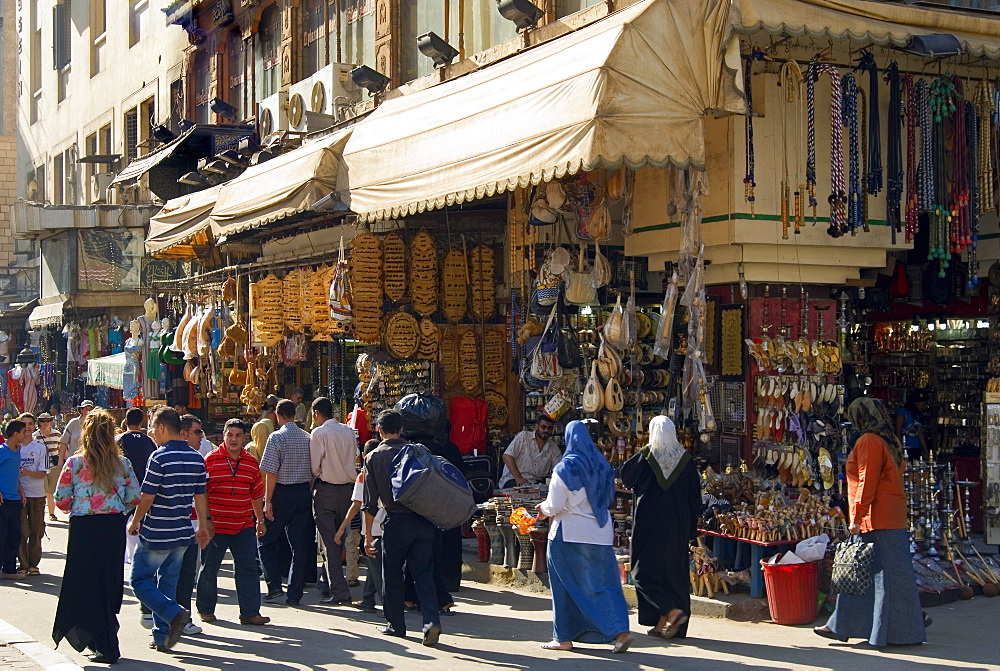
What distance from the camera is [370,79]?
51.8ft

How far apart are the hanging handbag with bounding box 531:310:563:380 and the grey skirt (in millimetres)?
4329

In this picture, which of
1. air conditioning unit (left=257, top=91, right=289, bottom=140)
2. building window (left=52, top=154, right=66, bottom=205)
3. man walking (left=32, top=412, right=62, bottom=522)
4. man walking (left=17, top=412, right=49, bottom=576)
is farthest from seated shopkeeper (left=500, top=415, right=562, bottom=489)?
building window (left=52, top=154, right=66, bottom=205)

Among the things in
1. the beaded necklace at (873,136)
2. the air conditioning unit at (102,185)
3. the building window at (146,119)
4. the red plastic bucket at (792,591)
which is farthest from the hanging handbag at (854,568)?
the air conditioning unit at (102,185)

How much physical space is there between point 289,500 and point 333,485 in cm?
39

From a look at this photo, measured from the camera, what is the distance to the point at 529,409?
13.3 metres

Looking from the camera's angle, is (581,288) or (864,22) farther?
(581,288)

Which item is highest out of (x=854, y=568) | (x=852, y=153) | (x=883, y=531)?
(x=852, y=153)

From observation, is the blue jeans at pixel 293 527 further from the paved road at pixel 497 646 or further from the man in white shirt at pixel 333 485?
the paved road at pixel 497 646

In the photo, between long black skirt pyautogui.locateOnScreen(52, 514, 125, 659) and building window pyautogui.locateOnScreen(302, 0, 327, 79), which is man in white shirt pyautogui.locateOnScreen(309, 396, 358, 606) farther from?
building window pyautogui.locateOnScreen(302, 0, 327, 79)

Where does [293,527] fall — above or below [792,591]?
above

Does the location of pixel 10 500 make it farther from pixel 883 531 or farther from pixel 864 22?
pixel 864 22

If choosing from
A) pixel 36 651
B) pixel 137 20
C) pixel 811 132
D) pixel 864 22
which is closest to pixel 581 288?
pixel 811 132

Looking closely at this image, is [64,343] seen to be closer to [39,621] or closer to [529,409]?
[529,409]

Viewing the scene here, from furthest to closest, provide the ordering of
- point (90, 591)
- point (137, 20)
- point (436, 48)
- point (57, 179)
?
1. point (57, 179)
2. point (137, 20)
3. point (436, 48)
4. point (90, 591)
